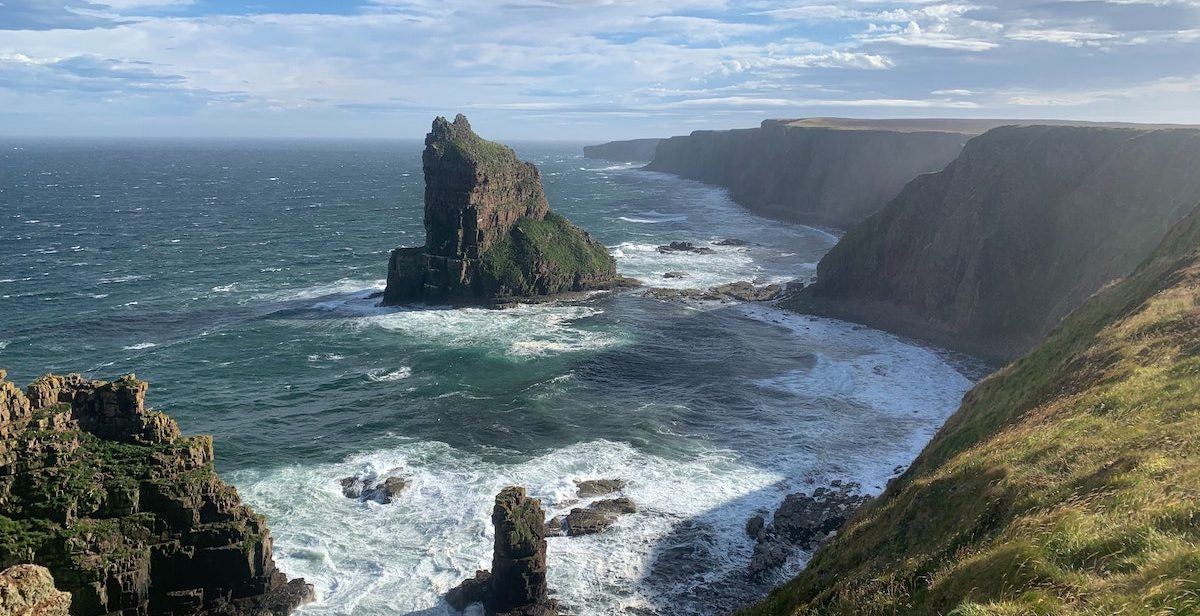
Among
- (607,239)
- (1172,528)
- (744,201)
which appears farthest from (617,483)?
(744,201)

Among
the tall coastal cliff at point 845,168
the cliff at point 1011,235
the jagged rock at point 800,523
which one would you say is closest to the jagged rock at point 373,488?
the jagged rock at point 800,523

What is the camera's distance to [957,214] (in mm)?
84250

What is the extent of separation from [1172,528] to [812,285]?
7957cm

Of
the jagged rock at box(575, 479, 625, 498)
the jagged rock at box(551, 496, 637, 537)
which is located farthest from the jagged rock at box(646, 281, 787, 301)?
the jagged rock at box(551, 496, 637, 537)

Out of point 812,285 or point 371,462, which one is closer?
point 371,462

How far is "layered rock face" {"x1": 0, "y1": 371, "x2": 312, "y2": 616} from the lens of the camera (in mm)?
30906

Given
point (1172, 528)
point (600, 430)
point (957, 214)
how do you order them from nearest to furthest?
point (1172, 528), point (600, 430), point (957, 214)

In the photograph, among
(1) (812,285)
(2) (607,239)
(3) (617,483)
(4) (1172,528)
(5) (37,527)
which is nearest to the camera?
(4) (1172,528)

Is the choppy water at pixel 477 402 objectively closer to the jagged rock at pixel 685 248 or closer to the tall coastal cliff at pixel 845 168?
the jagged rock at pixel 685 248

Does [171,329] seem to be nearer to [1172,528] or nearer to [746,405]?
[746,405]

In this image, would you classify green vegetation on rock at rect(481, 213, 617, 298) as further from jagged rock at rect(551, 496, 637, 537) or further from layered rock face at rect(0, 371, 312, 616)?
layered rock face at rect(0, 371, 312, 616)

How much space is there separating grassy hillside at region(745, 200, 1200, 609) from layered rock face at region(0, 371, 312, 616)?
78.3 ft

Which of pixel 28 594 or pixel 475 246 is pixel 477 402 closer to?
pixel 475 246

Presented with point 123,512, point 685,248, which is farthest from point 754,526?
point 685,248
